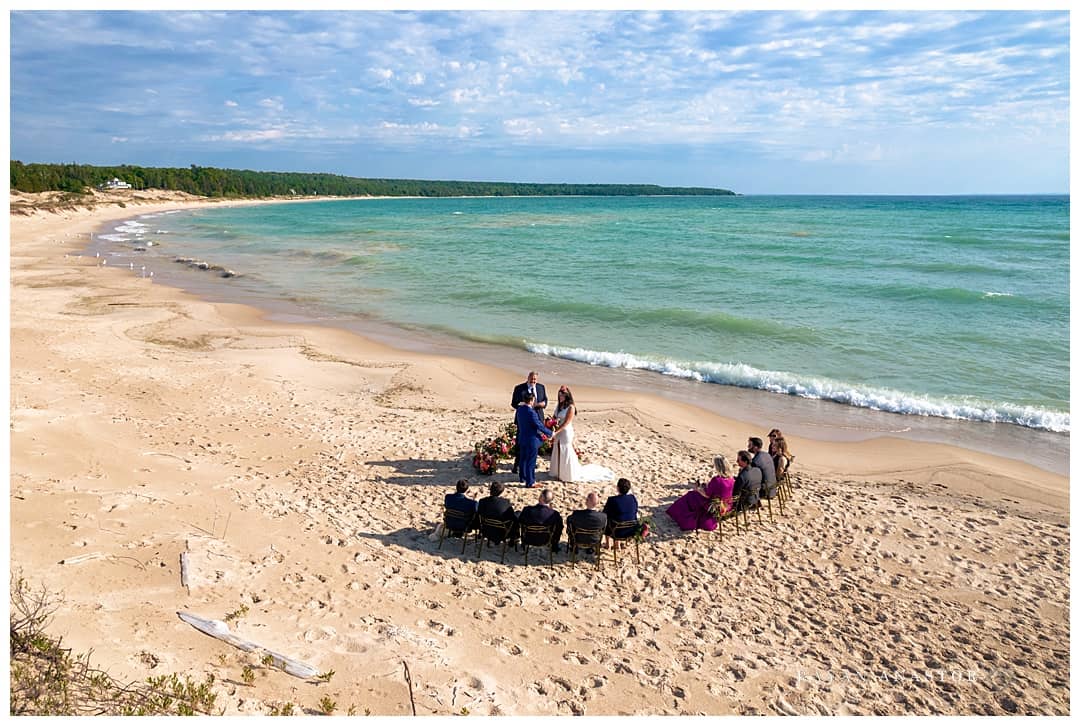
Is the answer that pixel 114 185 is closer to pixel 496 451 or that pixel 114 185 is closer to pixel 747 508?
pixel 496 451

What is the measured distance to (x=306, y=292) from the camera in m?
28.3

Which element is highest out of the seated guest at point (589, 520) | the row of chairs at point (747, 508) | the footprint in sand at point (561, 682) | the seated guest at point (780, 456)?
the seated guest at point (780, 456)

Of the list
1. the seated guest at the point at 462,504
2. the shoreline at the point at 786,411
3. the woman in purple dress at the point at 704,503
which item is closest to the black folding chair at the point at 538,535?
the seated guest at the point at 462,504

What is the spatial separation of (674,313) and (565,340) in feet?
17.8

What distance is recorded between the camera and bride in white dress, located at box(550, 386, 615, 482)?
9.60m

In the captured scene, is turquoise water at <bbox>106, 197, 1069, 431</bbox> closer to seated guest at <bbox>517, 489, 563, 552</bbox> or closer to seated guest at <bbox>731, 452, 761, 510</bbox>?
seated guest at <bbox>731, 452, 761, 510</bbox>

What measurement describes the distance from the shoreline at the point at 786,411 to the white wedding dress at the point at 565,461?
4859 millimetres

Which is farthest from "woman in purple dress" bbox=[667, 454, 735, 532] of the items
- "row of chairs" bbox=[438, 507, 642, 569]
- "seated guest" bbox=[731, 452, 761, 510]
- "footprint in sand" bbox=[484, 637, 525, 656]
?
"footprint in sand" bbox=[484, 637, 525, 656]

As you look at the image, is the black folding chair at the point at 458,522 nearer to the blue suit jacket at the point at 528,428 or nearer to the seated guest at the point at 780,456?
the blue suit jacket at the point at 528,428

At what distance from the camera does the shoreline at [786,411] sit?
494 inches

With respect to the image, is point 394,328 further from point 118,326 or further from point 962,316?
point 962,316

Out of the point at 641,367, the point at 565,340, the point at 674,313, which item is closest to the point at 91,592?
the point at 641,367

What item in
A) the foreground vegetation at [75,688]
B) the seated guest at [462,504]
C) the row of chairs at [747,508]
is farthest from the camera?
the row of chairs at [747,508]

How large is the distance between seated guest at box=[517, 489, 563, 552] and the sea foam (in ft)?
31.2
